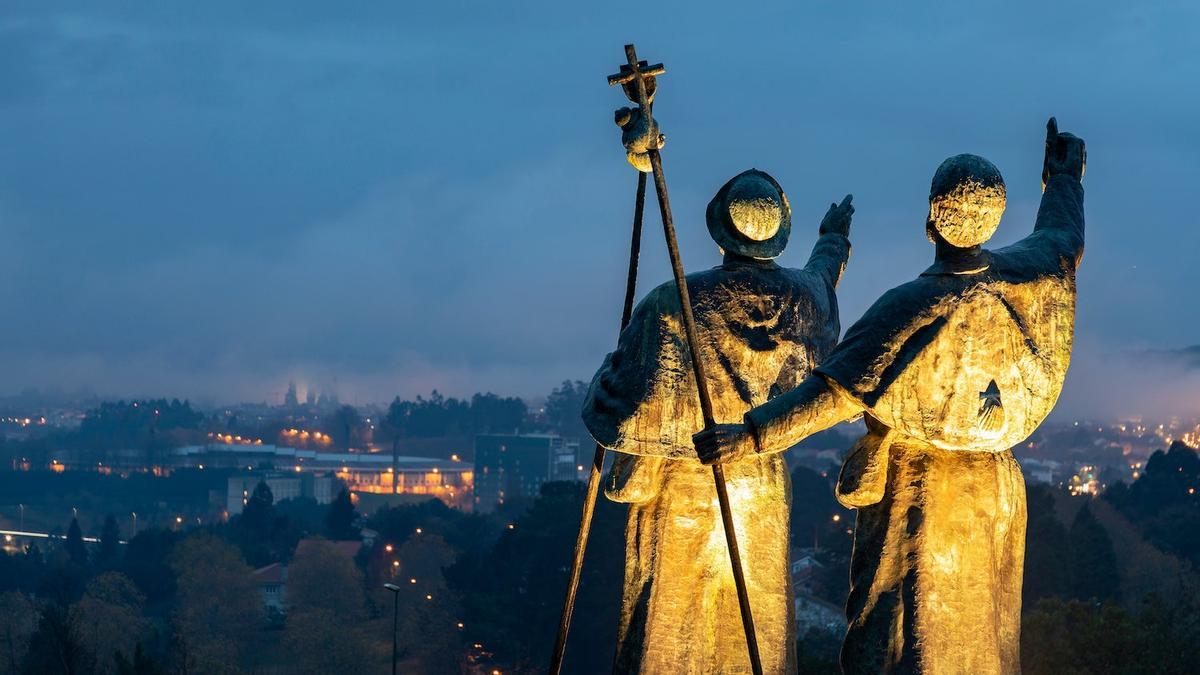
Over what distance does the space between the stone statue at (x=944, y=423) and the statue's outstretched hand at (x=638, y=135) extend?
168 centimetres

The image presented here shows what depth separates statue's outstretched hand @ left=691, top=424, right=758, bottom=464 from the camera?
990 cm

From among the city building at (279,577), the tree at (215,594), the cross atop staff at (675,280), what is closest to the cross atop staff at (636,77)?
the cross atop staff at (675,280)

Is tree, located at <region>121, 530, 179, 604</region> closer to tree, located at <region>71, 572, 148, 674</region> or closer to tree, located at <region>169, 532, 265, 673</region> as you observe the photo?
tree, located at <region>169, 532, 265, 673</region>

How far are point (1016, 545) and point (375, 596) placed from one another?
96.2 m

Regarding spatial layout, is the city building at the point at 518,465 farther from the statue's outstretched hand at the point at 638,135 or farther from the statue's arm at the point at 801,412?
the statue's arm at the point at 801,412

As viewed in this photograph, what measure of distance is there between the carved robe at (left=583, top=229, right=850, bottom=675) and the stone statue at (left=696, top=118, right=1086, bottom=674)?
1.30 m

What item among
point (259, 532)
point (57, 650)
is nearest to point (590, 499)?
point (57, 650)

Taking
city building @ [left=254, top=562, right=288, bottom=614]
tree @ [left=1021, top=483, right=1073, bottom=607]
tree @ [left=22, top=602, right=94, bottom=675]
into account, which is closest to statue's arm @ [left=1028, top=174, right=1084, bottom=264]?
tree @ [left=1021, top=483, right=1073, bottom=607]

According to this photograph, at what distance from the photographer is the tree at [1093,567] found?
63344 mm

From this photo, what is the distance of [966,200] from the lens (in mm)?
9617

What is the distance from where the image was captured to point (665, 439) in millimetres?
11211

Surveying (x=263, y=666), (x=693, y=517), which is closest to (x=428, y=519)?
(x=263, y=666)

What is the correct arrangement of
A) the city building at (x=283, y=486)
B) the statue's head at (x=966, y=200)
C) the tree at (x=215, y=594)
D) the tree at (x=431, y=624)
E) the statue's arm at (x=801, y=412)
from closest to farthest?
the statue's head at (x=966, y=200) < the statue's arm at (x=801, y=412) < the tree at (x=431, y=624) < the tree at (x=215, y=594) < the city building at (x=283, y=486)

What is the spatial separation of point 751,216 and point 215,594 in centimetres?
9741
